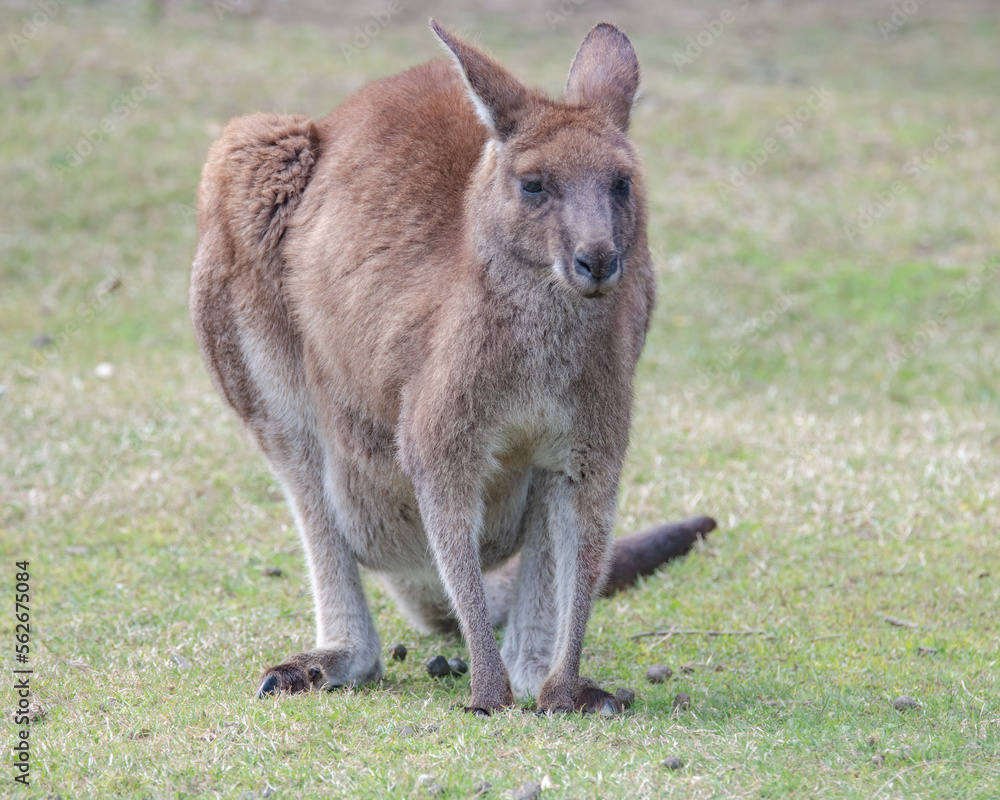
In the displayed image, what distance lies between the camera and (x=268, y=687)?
405cm

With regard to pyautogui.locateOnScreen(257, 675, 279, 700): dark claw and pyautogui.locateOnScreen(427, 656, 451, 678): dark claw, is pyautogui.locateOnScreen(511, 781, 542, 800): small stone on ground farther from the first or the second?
pyautogui.locateOnScreen(427, 656, 451, 678): dark claw

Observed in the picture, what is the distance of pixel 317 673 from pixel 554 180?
1.90 m

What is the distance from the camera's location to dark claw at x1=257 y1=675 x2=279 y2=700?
13.1 ft

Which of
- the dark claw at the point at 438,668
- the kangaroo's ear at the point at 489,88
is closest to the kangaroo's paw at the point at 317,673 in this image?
the dark claw at the point at 438,668

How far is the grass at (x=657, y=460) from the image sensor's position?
347 centimetres

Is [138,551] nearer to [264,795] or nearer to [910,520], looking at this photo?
[264,795]

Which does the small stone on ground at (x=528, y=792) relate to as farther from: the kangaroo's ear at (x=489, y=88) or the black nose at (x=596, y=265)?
the kangaroo's ear at (x=489, y=88)

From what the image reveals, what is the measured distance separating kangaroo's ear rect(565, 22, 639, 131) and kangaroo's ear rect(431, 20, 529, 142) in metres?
0.23

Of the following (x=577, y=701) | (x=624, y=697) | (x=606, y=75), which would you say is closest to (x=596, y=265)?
(x=606, y=75)

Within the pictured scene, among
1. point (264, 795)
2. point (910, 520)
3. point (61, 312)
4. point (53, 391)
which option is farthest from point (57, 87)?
point (264, 795)

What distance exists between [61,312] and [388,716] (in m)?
6.60

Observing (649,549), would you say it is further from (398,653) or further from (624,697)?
(624,697)

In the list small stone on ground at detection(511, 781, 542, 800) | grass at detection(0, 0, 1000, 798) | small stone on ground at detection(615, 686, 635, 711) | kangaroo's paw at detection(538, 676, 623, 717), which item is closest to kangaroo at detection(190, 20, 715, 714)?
kangaroo's paw at detection(538, 676, 623, 717)

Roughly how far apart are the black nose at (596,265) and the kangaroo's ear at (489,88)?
0.56 meters
